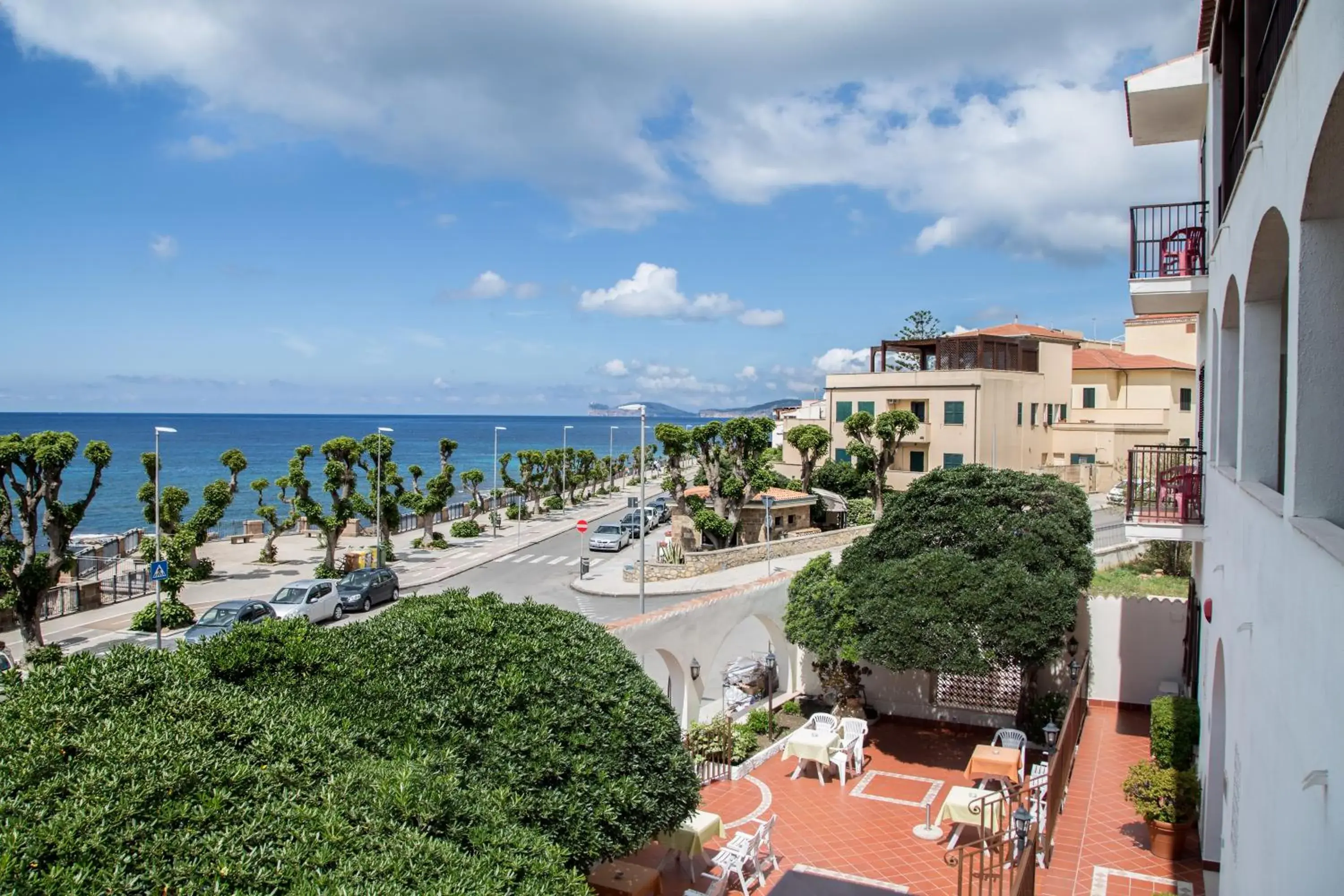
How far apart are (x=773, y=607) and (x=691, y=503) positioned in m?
20.8

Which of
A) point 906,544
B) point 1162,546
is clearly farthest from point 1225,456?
point 1162,546

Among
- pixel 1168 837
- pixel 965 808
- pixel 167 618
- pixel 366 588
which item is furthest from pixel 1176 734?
pixel 167 618

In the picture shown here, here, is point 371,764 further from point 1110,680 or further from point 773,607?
point 1110,680

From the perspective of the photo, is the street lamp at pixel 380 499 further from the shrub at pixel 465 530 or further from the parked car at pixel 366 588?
the shrub at pixel 465 530

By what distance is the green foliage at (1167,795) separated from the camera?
10.1m

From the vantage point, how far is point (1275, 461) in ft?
22.0

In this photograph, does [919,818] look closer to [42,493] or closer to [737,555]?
[737,555]

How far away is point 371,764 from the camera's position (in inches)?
228

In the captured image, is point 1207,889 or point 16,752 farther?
point 1207,889

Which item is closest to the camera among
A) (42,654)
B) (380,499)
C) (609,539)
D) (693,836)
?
(693,836)

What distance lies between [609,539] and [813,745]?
31203 millimetres

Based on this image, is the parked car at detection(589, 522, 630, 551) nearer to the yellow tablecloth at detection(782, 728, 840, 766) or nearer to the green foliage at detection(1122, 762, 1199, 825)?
the yellow tablecloth at detection(782, 728, 840, 766)

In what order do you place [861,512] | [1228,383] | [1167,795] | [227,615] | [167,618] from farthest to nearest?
[861,512] < [167,618] < [227,615] < [1167,795] < [1228,383]

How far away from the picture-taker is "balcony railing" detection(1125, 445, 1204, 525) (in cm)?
1030
